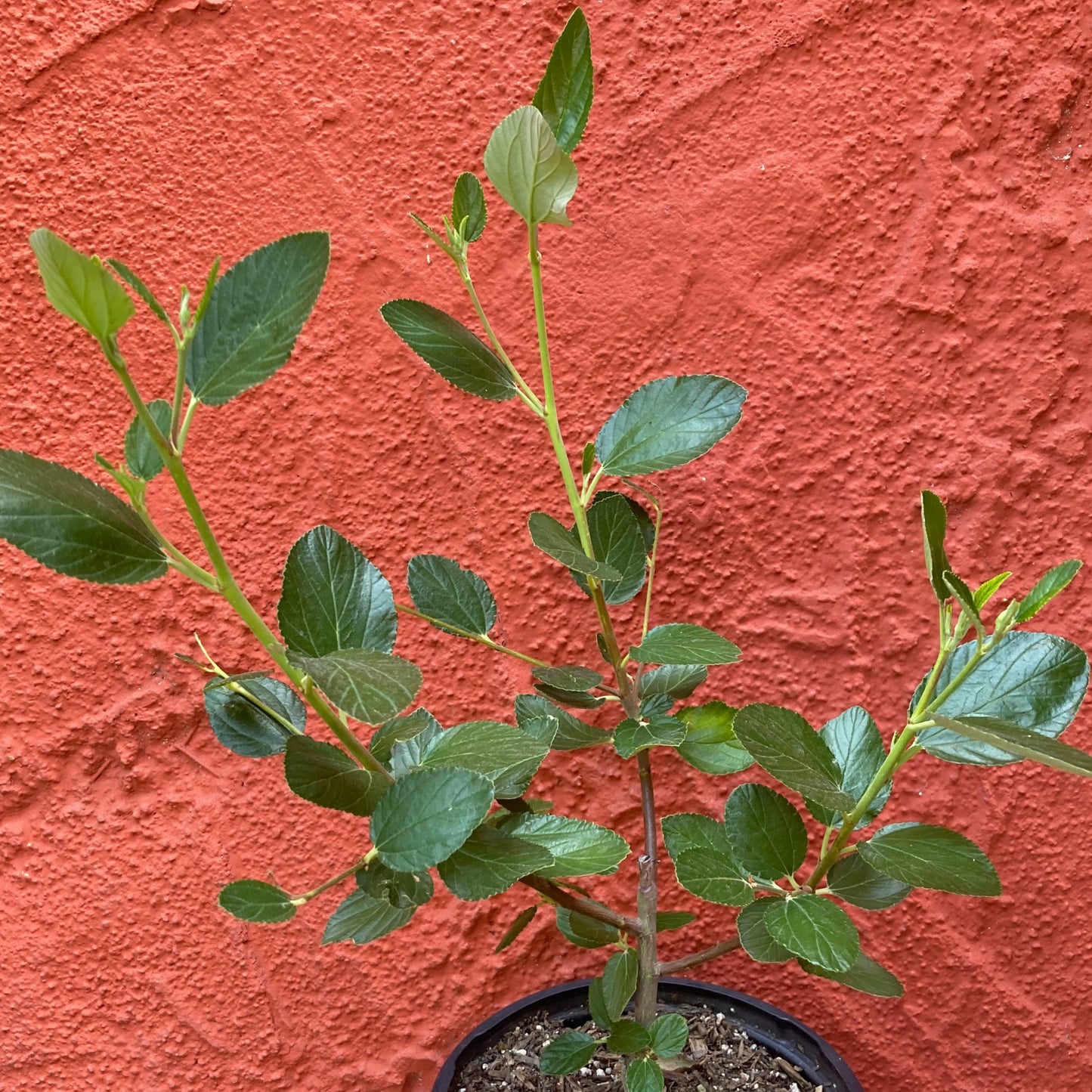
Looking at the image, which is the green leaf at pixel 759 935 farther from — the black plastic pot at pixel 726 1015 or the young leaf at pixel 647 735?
the black plastic pot at pixel 726 1015

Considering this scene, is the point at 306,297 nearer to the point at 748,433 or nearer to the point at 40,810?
the point at 748,433

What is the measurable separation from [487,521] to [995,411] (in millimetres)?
436

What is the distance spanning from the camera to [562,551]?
54 centimetres

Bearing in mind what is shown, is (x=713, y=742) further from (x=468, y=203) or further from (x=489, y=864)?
(x=468, y=203)

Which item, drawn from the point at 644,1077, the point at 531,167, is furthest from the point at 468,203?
the point at 644,1077

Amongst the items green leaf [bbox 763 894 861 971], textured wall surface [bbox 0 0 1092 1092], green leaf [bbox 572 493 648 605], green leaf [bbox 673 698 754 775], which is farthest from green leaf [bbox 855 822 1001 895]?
textured wall surface [bbox 0 0 1092 1092]

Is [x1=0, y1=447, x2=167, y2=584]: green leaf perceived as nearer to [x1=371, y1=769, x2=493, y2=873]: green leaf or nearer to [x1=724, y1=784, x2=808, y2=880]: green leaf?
[x1=371, y1=769, x2=493, y2=873]: green leaf

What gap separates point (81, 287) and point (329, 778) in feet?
A: 0.77

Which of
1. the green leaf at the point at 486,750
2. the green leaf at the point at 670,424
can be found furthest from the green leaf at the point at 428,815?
the green leaf at the point at 670,424

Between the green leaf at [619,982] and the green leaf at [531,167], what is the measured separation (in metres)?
0.48

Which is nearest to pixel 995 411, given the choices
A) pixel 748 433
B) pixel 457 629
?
pixel 748 433

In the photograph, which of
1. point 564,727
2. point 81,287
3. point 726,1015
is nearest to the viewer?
point 81,287

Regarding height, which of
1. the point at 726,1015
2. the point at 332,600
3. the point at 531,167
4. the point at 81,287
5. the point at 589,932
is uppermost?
the point at 531,167

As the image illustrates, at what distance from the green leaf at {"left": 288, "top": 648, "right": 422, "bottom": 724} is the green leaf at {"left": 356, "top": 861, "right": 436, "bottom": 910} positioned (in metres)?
0.13
